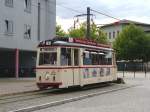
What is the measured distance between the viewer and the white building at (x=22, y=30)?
41.9 meters

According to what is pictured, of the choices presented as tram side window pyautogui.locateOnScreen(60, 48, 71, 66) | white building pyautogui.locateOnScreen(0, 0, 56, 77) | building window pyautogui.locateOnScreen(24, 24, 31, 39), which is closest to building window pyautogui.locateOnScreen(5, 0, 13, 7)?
white building pyautogui.locateOnScreen(0, 0, 56, 77)

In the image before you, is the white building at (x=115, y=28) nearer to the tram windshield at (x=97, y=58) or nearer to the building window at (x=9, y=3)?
the building window at (x=9, y=3)

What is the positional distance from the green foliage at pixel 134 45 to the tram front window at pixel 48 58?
63.6m

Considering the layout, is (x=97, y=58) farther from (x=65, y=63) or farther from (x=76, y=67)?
(x=65, y=63)

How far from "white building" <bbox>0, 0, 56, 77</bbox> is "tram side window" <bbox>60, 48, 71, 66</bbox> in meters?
16.6

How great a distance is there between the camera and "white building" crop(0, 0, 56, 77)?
41906 millimetres

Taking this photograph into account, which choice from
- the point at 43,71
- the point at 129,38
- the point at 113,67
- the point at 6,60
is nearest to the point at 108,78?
the point at 113,67

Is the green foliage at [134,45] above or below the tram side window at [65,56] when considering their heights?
above

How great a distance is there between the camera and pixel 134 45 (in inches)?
3514

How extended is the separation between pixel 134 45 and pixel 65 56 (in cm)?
6528

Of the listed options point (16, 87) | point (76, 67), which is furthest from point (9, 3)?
point (76, 67)

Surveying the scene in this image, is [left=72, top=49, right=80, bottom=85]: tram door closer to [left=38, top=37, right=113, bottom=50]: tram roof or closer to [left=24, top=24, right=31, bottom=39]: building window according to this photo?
[left=38, top=37, right=113, bottom=50]: tram roof

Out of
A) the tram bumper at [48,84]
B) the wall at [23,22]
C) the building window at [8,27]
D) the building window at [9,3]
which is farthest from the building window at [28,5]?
the tram bumper at [48,84]

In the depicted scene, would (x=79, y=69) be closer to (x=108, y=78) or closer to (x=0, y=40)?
(x=108, y=78)
